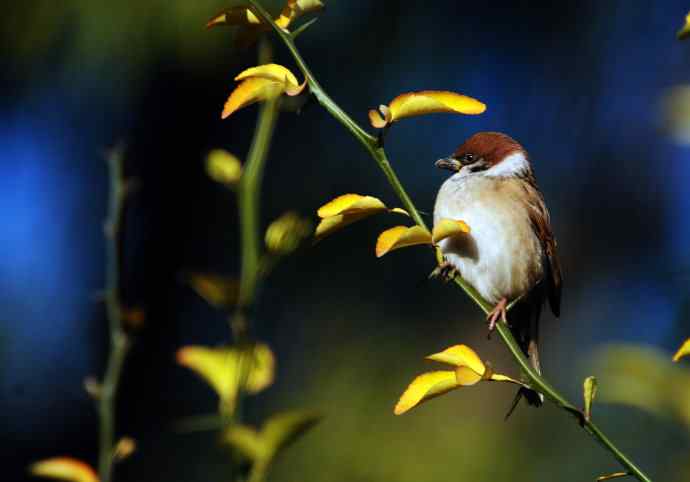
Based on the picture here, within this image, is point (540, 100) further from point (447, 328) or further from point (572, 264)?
point (447, 328)

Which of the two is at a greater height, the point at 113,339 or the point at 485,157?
the point at 113,339

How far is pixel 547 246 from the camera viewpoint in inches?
78.9

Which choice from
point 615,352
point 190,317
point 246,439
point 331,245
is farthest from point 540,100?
point 246,439

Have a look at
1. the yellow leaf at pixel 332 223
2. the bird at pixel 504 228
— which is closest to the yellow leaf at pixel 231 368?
the yellow leaf at pixel 332 223

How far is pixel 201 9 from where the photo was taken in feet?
8.71

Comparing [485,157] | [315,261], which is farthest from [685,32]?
[315,261]

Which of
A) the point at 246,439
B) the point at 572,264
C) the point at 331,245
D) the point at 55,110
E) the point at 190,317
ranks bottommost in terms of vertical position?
the point at 572,264

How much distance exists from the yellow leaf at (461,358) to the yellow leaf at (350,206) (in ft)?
0.41

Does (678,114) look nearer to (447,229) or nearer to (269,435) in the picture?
(447,229)

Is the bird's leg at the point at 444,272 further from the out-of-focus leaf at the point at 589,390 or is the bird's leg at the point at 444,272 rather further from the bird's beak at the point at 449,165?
the bird's beak at the point at 449,165

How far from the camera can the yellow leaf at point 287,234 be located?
1.68 ft

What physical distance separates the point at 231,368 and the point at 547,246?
1569 mm

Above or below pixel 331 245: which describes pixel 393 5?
above

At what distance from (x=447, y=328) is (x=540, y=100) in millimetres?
1487
